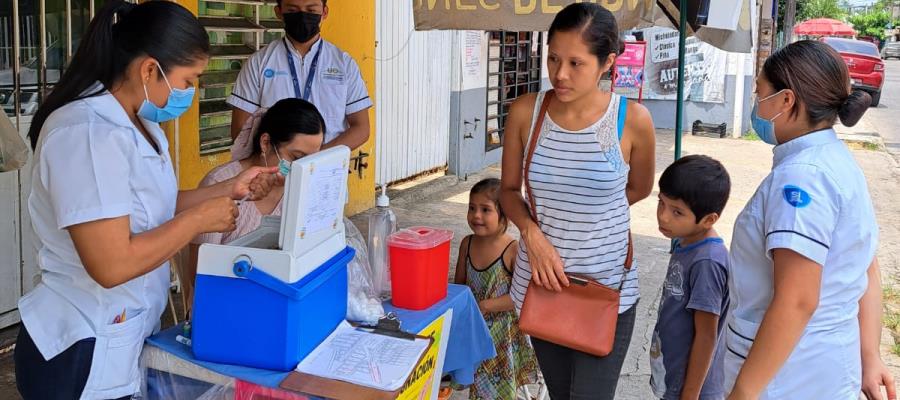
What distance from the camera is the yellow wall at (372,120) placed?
505cm

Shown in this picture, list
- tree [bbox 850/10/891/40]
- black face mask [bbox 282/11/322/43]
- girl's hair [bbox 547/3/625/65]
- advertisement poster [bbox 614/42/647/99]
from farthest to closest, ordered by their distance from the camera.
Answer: tree [bbox 850/10/891/40] → advertisement poster [bbox 614/42/647/99] → black face mask [bbox 282/11/322/43] → girl's hair [bbox 547/3/625/65]

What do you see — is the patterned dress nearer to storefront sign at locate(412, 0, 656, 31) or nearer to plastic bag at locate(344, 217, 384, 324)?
plastic bag at locate(344, 217, 384, 324)

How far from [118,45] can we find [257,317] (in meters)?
0.69

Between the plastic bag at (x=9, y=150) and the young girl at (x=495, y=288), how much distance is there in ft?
5.34

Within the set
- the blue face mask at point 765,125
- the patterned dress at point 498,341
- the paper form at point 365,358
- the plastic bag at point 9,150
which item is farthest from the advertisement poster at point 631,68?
the paper form at point 365,358

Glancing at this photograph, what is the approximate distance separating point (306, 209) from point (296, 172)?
0.12 meters

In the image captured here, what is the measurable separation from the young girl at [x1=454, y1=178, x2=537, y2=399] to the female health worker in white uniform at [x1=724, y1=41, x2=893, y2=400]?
1.47 m

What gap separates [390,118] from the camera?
7961mm

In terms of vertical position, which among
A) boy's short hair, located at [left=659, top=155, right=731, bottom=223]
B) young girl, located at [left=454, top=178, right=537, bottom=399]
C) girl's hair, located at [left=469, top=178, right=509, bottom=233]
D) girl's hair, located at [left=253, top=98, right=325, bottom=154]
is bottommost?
young girl, located at [left=454, top=178, right=537, bottom=399]

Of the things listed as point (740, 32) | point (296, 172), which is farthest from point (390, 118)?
point (296, 172)

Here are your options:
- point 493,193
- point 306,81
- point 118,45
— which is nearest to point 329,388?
point 118,45

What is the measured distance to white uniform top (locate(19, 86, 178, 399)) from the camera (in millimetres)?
1785

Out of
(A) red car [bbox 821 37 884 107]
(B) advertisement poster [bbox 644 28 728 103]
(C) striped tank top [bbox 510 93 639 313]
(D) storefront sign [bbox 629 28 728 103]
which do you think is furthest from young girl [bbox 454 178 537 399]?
(A) red car [bbox 821 37 884 107]

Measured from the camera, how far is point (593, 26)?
2371 millimetres
